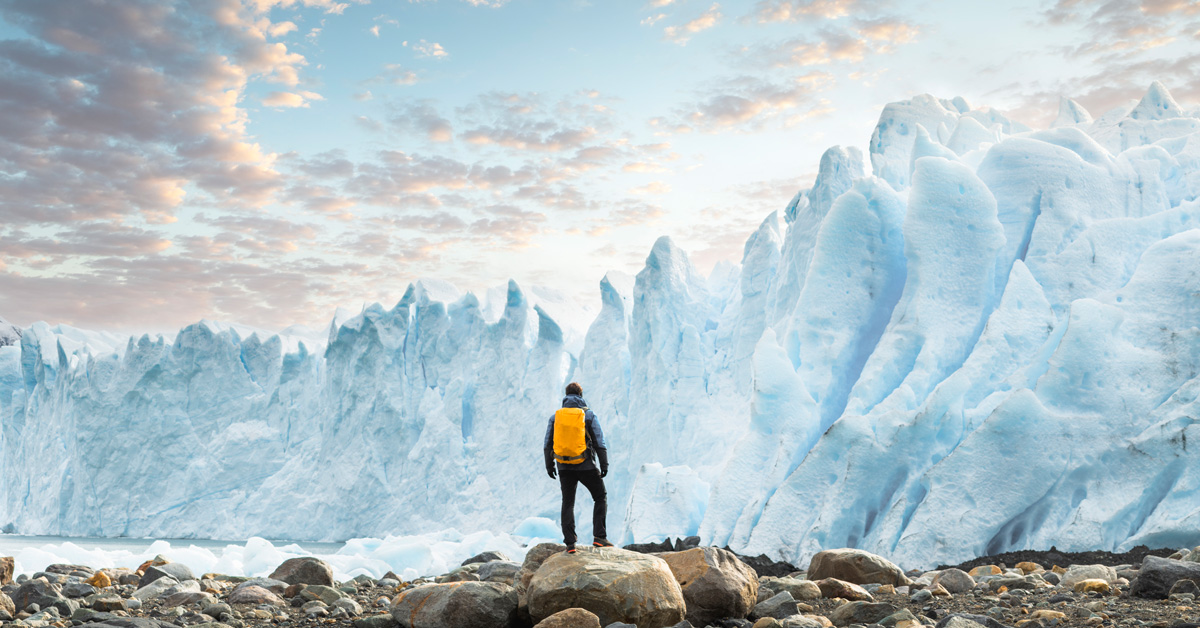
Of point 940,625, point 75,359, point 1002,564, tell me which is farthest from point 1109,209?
point 75,359

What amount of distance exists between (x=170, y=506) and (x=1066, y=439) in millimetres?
28526

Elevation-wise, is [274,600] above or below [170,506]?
above

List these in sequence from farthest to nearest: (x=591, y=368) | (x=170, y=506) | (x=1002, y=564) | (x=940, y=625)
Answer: (x=170, y=506) → (x=591, y=368) → (x=1002, y=564) → (x=940, y=625)

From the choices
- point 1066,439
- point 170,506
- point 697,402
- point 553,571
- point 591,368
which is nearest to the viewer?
point 553,571

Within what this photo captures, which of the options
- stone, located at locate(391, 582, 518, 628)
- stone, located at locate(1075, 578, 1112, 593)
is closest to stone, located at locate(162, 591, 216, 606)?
stone, located at locate(391, 582, 518, 628)

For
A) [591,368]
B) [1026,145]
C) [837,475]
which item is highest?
[1026,145]

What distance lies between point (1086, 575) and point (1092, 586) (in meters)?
0.74

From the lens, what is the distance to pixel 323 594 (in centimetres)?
671

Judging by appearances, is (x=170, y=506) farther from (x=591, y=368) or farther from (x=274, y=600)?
(x=274, y=600)

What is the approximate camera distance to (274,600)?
6555 mm

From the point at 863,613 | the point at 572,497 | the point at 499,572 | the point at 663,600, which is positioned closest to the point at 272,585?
the point at 499,572

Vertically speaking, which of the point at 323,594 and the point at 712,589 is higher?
the point at 712,589

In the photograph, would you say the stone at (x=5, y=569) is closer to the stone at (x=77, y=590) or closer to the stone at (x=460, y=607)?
the stone at (x=77, y=590)

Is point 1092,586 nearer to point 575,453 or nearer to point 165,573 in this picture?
point 575,453
